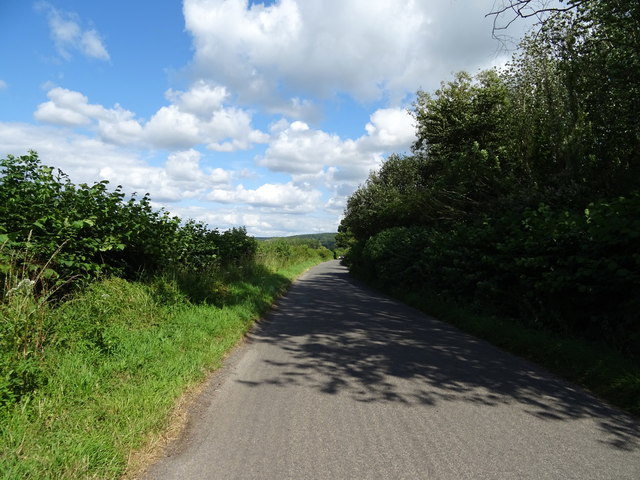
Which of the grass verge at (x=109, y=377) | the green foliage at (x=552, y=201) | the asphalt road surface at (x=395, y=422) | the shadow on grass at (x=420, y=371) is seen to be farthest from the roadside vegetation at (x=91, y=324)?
the green foliage at (x=552, y=201)

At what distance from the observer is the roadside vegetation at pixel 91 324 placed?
313 cm

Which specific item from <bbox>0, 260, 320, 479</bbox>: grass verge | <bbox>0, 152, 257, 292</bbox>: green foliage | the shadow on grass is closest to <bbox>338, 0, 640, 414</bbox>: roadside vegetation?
the shadow on grass

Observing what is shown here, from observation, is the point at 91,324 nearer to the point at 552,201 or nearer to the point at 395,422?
the point at 395,422

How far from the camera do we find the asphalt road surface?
3.05 metres

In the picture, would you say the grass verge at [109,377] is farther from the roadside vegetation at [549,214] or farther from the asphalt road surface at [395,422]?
the roadside vegetation at [549,214]

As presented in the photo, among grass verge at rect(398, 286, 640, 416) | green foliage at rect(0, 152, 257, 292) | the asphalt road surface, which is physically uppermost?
green foliage at rect(0, 152, 257, 292)

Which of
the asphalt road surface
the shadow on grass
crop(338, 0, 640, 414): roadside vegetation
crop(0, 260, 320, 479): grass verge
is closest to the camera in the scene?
crop(0, 260, 320, 479): grass verge

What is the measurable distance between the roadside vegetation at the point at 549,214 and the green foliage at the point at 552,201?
0.10 feet

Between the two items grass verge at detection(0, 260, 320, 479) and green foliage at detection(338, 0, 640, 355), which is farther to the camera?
green foliage at detection(338, 0, 640, 355)

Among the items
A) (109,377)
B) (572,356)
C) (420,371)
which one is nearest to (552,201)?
(572,356)

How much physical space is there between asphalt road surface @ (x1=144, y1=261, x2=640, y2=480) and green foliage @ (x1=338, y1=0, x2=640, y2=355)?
1579mm

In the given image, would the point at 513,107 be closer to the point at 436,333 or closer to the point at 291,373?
the point at 436,333

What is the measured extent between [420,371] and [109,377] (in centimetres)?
366

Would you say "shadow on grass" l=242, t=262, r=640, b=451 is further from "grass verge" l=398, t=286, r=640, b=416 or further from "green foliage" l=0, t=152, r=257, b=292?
"green foliage" l=0, t=152, r=257, b=292
